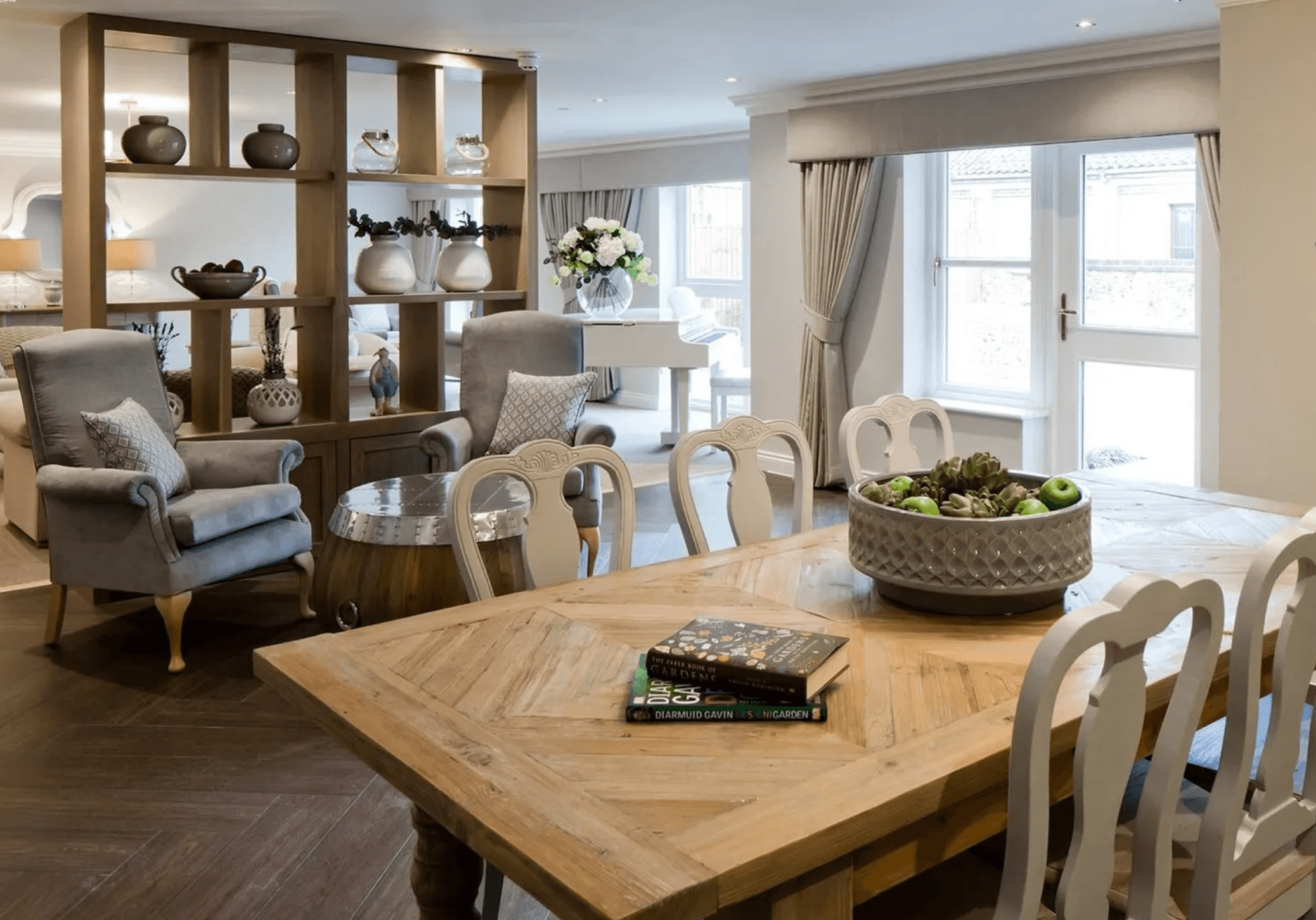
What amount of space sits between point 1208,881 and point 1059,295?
5164 mm

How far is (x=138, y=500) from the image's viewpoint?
411 cm

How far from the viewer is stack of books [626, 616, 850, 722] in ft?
5.69

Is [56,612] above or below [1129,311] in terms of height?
below

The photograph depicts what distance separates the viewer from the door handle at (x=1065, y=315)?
645 centimetres

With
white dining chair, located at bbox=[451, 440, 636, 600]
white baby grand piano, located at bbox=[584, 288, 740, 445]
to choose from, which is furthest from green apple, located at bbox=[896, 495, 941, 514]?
white baby grand piano, located at bbox=[584, 288, 740, 445]

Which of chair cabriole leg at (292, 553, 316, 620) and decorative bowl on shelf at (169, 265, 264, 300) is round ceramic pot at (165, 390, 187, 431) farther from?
chair cabriole leg at (292, 553, 316, 620)

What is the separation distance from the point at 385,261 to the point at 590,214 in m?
5.23

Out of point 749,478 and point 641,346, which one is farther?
point 641,346

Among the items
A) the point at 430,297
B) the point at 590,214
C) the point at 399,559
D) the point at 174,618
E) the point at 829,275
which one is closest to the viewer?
the point at 399,559

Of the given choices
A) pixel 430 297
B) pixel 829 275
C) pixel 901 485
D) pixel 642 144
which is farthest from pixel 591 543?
pixel 642 144

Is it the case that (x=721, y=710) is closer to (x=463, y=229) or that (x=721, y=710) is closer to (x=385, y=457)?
(x=385, y=457)

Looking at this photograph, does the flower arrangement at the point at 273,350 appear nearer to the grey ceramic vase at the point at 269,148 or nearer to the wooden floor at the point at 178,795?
the grey ceramic vase at the point at 269,148

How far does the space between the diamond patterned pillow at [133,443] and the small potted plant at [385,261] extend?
4.60 ft

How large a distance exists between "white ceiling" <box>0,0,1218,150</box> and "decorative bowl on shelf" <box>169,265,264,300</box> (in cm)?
100
